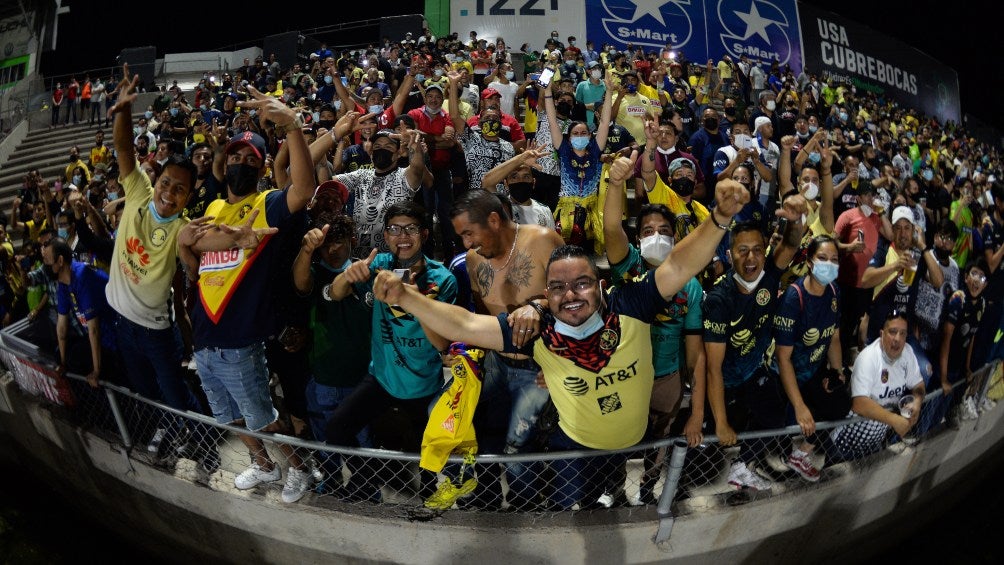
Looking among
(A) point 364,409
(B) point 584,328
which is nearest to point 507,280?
(B) point 584,328

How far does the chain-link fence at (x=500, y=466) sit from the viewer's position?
11.9 ft

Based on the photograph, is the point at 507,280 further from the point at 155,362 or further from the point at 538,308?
the point at 155,362

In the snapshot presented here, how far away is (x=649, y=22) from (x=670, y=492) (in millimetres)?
19263

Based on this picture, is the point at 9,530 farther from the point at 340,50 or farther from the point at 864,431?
the point at 340,50

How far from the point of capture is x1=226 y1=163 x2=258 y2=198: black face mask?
347 cm

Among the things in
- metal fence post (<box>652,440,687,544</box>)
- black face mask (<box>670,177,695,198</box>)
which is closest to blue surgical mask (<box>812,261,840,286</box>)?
metal fence post (<box>652,440,687,544</box>)

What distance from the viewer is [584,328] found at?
2.75m

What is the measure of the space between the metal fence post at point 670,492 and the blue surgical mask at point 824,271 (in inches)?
57.0

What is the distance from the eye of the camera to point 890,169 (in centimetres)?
998

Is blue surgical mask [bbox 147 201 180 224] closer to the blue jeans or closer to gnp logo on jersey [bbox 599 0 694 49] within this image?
the blue jeans

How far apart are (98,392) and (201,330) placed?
2.03 m

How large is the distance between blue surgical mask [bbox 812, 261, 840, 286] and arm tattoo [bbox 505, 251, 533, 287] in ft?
6.35

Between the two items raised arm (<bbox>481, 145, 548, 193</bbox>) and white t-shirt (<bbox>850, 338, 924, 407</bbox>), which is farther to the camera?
raised arm (<bbox>481, 145, 548, 193</bbox>)

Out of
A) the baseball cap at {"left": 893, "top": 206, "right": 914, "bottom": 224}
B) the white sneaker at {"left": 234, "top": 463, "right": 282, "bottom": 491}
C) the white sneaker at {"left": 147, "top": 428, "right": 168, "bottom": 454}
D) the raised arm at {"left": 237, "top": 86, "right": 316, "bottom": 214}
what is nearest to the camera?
the raised arm at {"left": 237, "top": 86, "right": 316, "bottom": 214}
